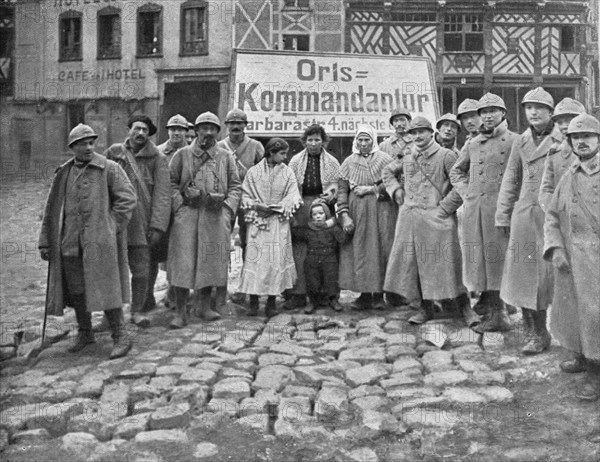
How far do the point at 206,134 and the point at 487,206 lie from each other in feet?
9.62

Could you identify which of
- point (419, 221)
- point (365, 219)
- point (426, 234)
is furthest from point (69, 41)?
point (426, 234)

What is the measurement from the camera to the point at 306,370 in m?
5.23

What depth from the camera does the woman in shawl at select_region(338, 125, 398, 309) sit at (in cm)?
744

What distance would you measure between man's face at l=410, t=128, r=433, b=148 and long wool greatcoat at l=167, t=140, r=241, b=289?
1.94 m

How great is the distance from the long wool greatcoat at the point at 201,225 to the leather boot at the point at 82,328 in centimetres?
120

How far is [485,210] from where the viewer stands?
20.8 ft

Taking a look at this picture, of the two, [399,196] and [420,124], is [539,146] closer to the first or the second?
[420,124]


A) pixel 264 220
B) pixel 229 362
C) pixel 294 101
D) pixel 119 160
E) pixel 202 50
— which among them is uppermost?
pixel 202 50

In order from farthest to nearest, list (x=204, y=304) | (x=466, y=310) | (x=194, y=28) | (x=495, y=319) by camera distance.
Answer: (x=194, y=28)
(x=204, y=304)
(x=466, y=310)
(x=495, y=319)

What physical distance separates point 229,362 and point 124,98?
20522 mm

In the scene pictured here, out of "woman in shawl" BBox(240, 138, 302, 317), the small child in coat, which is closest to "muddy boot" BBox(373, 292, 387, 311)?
the small child in coat

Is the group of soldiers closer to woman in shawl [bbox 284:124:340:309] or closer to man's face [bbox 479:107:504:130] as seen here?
man's face [bbox 479:107:504:130]

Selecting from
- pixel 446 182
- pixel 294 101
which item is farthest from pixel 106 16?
pixel 446 182

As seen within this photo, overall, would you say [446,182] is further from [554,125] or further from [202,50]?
[202,50]
